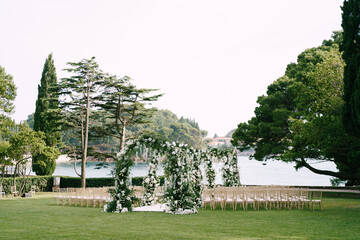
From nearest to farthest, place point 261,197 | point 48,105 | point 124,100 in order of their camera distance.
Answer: point 261,197, point 124,100, point 48,105

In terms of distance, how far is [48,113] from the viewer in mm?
25703

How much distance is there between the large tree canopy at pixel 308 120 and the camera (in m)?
14.8

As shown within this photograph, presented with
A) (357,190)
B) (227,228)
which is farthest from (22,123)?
(357,190)

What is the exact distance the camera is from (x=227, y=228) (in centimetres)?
871

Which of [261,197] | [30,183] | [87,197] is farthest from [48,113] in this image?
[261,197]

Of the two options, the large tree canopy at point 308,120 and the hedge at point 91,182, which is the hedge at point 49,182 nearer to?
the hedge at point 91,182

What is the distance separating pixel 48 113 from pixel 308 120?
59.4ft

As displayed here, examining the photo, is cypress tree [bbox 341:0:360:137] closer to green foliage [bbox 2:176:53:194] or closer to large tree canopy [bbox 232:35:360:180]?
large tree canopy [bbox 232:35:360:180]

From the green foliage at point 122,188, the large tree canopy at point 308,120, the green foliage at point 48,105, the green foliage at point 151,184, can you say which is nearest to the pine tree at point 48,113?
the green foliage at point 48,105

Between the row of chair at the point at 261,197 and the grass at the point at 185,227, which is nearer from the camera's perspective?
the grass at the point at 185,227

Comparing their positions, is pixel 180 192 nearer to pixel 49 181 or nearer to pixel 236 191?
pixel 236 191

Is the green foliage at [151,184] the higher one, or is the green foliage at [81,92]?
the green foliage at [81,92]

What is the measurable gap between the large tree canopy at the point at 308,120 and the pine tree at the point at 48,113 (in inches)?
546

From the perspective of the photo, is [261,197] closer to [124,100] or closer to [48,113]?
[124,100]
